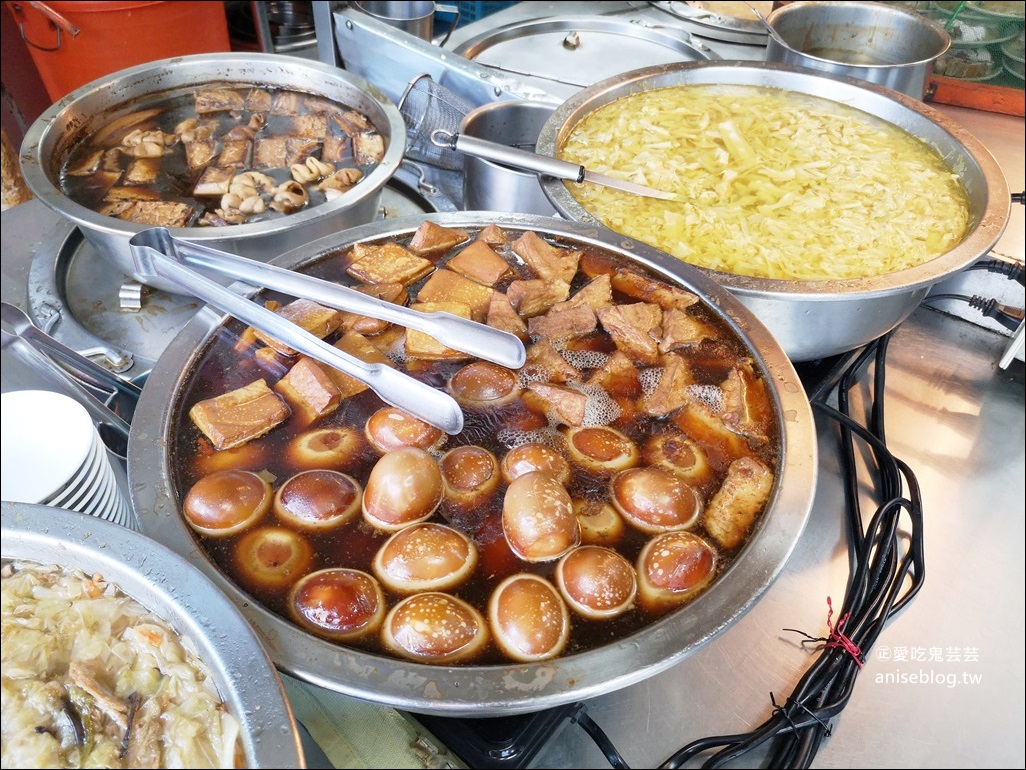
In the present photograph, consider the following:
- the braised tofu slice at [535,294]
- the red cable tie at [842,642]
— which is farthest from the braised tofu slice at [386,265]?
the red cable tie at [842,642]

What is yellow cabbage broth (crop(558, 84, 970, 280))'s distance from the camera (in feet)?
7.93

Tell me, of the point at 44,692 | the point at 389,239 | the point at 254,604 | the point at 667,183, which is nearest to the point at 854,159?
the point at 667,183

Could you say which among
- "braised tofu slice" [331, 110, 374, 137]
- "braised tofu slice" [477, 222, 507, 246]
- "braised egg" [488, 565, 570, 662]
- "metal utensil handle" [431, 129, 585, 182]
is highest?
"metal utensil handle" [431, 129, 585, 182]

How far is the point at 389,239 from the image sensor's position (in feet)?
6.51

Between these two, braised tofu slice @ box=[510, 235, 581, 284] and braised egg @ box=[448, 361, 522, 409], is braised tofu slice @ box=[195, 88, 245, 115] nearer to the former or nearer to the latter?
braised tofu slice @ box=[510, 235, 581, 284]

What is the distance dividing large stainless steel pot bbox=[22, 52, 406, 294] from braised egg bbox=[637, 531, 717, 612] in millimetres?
1552

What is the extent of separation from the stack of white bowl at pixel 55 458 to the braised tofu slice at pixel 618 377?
1.16 m

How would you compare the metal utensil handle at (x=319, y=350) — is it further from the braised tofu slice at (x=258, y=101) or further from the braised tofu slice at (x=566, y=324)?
the braised tofu slice at (x=258, y=101)

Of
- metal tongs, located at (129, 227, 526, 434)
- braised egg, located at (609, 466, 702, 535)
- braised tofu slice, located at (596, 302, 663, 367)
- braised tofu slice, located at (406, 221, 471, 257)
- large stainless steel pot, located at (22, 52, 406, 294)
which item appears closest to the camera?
braised egg, located at (609, 466, 702, 535)

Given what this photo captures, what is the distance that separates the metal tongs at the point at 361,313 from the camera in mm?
1507

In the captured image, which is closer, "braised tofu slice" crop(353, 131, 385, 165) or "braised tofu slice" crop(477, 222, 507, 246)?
"braised tofu slice" crop(477, 222, 507, 246)

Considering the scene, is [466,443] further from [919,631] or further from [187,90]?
[187,90]

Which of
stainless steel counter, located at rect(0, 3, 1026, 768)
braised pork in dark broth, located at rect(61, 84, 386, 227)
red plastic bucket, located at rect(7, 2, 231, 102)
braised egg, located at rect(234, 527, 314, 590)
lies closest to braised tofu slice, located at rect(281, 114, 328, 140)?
braised pork in dark broth, located at rect(61, 84, 386, 227)

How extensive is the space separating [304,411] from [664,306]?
0.95 meters
